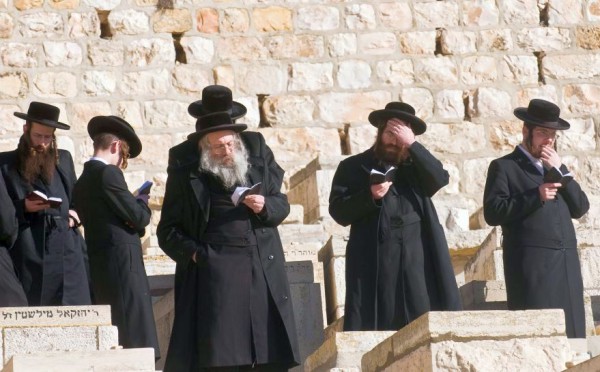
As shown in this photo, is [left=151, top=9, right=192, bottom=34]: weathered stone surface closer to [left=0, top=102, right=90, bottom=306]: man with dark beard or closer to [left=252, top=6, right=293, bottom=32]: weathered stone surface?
[left=252, top=6, right=293, bottom=32]: weathered stone surface

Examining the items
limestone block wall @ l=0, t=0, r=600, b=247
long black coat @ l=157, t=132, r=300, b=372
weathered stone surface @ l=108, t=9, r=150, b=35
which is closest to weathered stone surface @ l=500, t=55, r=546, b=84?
limestone block wall @ l=0, t=0, r=600, b=247

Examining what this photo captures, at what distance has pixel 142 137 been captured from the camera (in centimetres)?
1381

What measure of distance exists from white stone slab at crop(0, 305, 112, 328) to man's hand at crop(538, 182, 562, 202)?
2.60 meters

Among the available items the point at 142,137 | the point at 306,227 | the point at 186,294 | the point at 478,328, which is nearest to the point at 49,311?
the point at 186,294

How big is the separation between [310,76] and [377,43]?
21.8 inches

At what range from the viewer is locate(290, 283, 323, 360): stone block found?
989cm

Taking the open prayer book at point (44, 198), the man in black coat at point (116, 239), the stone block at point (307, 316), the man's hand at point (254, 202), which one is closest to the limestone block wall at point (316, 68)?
the stone block at point (307, 316)

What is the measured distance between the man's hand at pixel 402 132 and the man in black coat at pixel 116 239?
128 centimetres

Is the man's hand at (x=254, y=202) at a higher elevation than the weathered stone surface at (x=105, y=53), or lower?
lower

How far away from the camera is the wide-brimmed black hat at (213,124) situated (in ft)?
30.6

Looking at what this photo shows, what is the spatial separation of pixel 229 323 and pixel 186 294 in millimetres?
278

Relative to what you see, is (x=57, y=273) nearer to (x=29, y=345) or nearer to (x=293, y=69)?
(x=29, y=345)

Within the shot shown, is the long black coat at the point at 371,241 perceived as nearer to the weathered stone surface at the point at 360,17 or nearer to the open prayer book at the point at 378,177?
the open prayer book at the point at 378,177

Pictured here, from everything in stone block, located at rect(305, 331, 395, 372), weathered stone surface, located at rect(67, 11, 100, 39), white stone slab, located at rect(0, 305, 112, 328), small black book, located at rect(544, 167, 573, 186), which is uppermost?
weathered stone surface, located at rect(67, 11, 100, 39)
